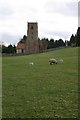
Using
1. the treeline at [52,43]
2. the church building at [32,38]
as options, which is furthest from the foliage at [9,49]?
the church building at [32,38]

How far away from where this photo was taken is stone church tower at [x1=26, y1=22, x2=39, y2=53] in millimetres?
120375

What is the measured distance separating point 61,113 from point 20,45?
426 feet

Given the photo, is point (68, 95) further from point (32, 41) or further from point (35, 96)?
point (32, 41)

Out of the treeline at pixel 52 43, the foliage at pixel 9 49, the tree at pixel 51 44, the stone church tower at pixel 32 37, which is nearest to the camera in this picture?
the stone church tower at pixel 32 37

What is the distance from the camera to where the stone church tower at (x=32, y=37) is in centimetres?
12038

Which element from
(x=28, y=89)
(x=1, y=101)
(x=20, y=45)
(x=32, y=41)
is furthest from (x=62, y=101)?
(x=20, y=45)

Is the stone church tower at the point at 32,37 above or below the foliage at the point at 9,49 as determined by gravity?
above

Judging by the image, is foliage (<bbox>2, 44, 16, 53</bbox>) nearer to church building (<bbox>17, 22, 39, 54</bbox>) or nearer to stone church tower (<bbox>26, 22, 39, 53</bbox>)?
church building (<bbox>17, 22, 39, 54</bbox>)

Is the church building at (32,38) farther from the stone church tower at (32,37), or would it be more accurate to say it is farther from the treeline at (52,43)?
the treeline at (52,43)

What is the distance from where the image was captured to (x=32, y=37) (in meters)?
122

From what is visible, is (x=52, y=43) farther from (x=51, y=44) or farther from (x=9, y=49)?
(x=9, y=49)

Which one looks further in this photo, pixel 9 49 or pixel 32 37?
pixel 9 49

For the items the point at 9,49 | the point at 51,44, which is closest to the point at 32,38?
the point at 9,49

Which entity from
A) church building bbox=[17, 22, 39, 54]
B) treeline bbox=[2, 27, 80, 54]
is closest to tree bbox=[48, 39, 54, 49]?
treeline bbox=[2, 27, 80, 54]
